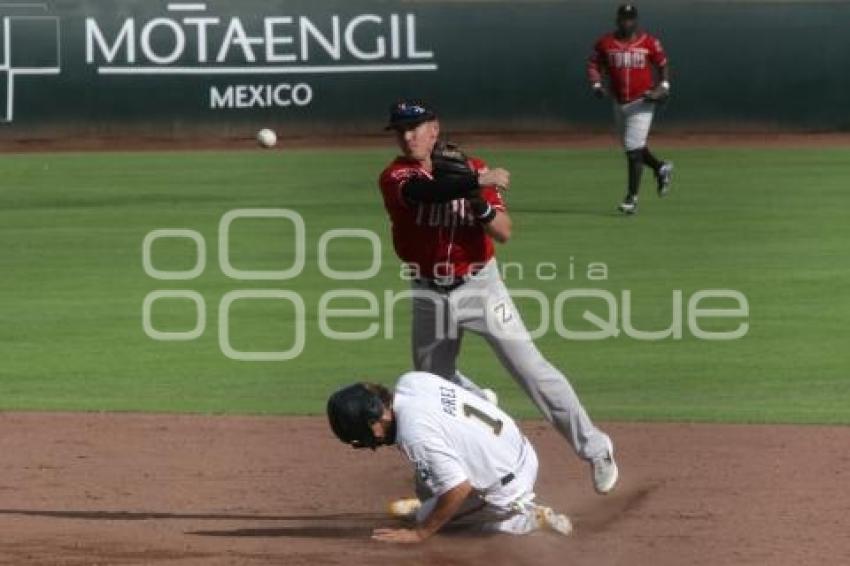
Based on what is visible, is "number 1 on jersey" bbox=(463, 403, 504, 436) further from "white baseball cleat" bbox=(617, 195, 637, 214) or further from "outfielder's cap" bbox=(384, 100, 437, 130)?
"white baseball cleat" bbox=(617, 195, 637, 214)

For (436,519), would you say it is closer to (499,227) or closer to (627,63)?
(499,227)

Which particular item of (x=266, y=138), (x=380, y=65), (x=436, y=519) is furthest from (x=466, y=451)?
(x=380, y=65)

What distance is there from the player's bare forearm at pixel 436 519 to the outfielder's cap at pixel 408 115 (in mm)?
1713

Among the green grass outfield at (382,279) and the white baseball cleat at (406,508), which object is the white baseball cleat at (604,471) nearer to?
the white baseball cleat at (406,508)

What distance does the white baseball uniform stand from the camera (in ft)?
25.2

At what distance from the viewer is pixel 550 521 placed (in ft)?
27.0

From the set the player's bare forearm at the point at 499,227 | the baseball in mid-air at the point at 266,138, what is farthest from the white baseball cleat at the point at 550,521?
the baseball in mid-air at the point at 266,138

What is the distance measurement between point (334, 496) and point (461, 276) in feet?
5.00

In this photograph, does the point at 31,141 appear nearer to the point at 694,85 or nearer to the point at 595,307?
the point at 694,85

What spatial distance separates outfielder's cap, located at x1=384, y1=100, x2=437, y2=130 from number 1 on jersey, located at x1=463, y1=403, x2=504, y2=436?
1337 millimetres

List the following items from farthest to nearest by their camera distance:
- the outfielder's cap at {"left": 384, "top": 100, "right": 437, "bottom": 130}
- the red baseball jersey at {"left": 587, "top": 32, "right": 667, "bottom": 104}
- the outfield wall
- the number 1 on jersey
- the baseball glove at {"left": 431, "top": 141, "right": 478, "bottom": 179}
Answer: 1. the outfield wall
2. the red baseball jersey at {"left": 587, "top": 32, "right": 667, "bottom": 104}
3. the outfielder's cap at {"left": 384, "top": 100, "right": 437, "bottom": 130}
4. the baseball glove at {"left": 431, "top": 141, "right": 478, "bottom": 179}
5. the number 1 on jersey

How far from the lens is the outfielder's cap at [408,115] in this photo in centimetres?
843

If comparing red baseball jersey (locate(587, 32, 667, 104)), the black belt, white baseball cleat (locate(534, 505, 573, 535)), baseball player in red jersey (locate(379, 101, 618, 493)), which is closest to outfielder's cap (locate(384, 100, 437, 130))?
baseball player in red jersey (locate(379, 101, 618, 493))

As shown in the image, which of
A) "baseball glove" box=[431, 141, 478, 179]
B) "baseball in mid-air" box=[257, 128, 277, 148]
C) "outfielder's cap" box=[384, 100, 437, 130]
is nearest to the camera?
"baseball glove" box=[431, 141, 478, 179]
